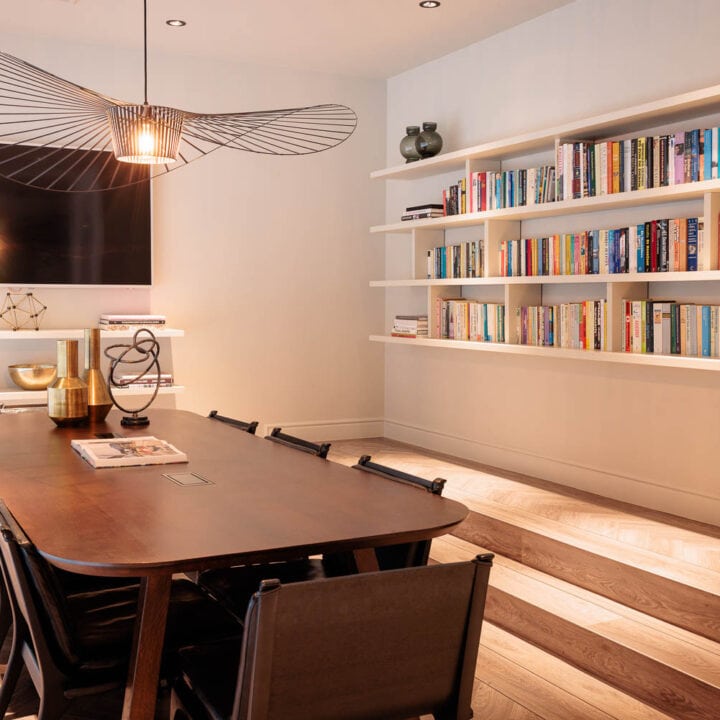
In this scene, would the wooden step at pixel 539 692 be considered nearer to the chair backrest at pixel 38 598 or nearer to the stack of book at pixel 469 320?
the chair backrest at pixel 38 598

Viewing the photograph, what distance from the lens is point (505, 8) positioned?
4961 millimetres

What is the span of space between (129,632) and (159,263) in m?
4.22

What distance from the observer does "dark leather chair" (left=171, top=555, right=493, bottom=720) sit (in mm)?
1443

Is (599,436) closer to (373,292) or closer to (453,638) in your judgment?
(373,292)

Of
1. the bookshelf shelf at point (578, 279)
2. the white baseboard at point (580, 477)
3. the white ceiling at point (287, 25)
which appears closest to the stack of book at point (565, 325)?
the bookshelf shelf at point (578, 279)

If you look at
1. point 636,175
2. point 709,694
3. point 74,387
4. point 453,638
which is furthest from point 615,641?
point 636,175

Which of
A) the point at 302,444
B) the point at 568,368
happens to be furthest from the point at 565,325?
the point at 302,444

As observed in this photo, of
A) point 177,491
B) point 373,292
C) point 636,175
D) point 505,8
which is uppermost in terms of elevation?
point 505,8

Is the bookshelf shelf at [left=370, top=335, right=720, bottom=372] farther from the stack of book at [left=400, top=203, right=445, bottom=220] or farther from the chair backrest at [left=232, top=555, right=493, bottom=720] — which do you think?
the chair backrest at [left=232, top=555, right=493, bottom=720]

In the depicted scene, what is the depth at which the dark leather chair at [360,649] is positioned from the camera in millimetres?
1443

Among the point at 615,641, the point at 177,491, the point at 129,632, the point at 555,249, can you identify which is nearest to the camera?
the point at 129,632

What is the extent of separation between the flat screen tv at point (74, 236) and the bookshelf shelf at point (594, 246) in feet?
5.38

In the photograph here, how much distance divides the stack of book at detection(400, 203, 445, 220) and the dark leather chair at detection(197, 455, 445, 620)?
3.49 meters

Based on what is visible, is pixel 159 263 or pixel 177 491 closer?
pixel 177 491
